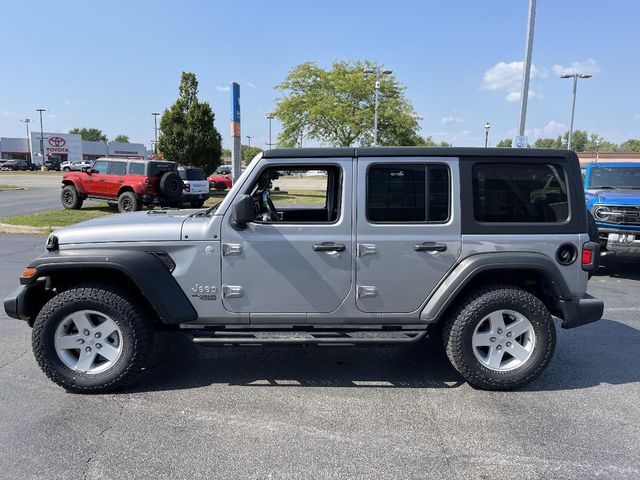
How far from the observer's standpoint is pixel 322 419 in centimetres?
325

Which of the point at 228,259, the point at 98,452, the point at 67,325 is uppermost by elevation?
the point at 228,259

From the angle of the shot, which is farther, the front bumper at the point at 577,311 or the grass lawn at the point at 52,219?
the grass lawn at the point at 52,219

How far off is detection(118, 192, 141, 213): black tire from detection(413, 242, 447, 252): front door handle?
539 inches

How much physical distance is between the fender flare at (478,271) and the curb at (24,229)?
11615mm

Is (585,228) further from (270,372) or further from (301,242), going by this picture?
(270,372)

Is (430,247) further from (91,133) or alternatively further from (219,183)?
(91,133)

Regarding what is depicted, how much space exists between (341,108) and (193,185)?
8.45 m

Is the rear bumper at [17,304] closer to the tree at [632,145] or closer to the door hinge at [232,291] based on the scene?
the door hinge at [232,291]

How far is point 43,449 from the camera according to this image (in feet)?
9.28

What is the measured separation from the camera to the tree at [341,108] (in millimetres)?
22625

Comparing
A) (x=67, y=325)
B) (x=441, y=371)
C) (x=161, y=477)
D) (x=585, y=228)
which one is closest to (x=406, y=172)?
(x=585, y=228)

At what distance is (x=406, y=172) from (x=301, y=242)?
39.0 inches

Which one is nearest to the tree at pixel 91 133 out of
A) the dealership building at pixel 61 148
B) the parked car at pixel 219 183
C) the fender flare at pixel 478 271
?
the dealership building at pixel 61 148

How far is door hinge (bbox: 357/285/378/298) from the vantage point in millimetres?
3600
